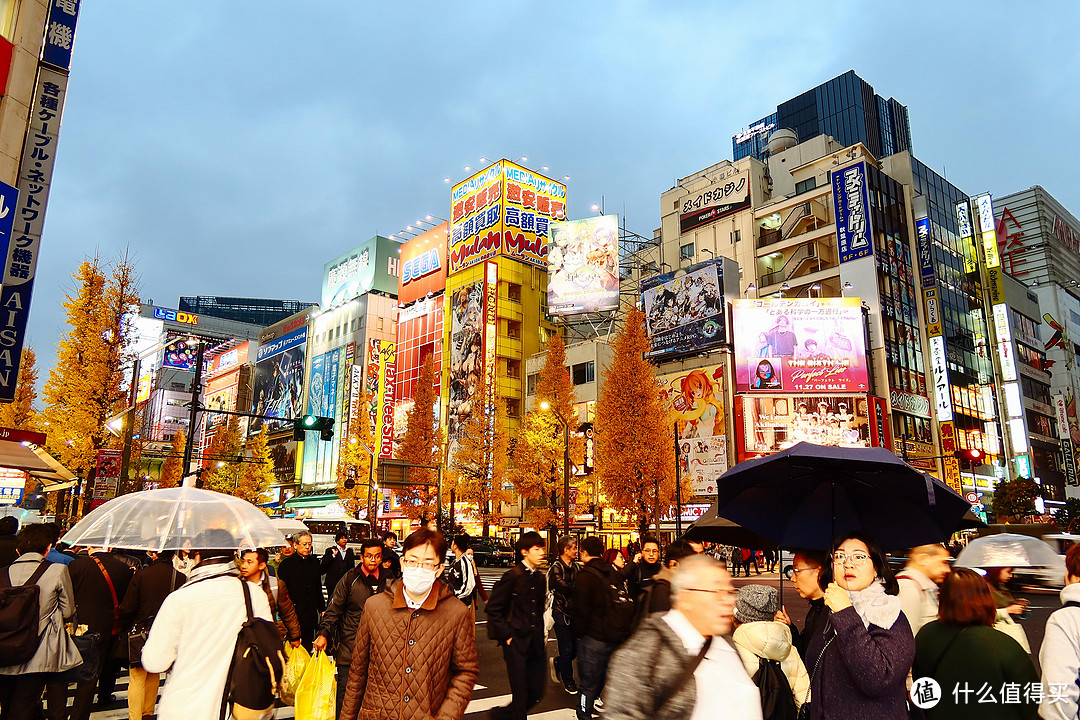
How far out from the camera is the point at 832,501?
504cm

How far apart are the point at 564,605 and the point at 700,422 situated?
110 ft

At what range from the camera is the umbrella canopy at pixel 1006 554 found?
5.61 metres

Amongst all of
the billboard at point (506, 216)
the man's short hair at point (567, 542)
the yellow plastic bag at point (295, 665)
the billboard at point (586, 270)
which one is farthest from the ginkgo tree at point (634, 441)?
the billboard at point (506, 216)

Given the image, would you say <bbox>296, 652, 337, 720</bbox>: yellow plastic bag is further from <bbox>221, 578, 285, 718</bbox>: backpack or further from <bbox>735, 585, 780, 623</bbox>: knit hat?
<bbox>735, 585, 780, 623</bbox>: knit hat

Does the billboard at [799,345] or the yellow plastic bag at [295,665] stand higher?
the billboard at [799,345]

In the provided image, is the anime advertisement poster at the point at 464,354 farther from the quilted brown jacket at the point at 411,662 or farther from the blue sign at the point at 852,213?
the quilted brown jacket at the point at 411,662

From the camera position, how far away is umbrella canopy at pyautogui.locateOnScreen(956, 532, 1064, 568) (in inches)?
221

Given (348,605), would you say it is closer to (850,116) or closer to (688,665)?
(688,665)

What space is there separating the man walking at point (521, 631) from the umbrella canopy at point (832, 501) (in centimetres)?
226

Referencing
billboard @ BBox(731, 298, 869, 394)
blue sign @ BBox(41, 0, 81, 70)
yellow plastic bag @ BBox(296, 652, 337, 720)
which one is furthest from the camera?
billboard @ BBox(731, 298, 869, 394)

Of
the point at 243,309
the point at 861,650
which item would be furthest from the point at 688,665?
the point at 243,309

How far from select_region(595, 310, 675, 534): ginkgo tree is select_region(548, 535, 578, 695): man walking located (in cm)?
1917

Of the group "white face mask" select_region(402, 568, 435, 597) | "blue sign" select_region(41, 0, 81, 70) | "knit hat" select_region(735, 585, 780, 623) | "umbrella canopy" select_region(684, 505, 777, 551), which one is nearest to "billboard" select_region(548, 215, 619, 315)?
"blue sign" select_region(41, 0, 81, 70)

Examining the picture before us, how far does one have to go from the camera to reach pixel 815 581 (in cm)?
411
